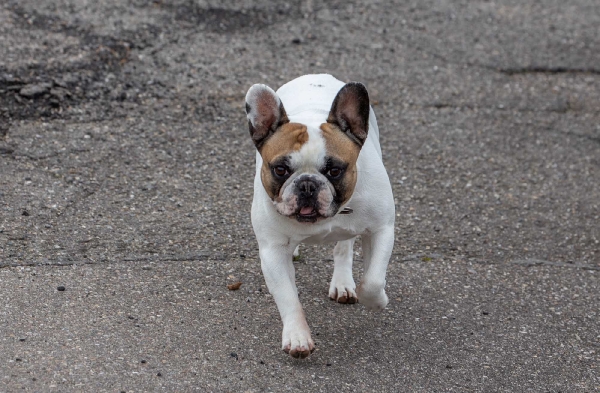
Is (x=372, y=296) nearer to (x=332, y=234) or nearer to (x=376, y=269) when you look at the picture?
(x=376, y=269)

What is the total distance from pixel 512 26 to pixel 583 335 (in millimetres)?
5751

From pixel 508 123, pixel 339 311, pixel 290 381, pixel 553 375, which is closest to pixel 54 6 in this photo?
pixel 508 123

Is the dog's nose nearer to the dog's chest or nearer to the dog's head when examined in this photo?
the dog's head

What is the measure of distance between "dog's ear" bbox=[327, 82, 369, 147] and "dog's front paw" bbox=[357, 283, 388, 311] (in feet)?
2.47

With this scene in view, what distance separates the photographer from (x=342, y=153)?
14.4 feet

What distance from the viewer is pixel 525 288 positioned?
18.6 feet

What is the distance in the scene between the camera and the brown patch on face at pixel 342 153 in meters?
4.37

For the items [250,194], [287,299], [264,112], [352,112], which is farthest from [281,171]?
[250,194]

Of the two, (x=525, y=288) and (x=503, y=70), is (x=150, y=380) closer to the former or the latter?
(x=525, y=288)

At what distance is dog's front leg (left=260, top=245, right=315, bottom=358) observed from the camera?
4.53 m

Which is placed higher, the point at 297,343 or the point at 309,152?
the point at 309,152

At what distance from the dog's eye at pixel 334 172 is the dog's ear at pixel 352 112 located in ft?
0.90

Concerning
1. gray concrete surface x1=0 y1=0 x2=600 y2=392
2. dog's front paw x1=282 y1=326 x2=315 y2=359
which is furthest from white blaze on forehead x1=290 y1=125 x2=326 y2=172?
gray concrete surface x1=0 y1=0 x2=600 y2=392

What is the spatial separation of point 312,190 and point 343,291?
4.13 ft
